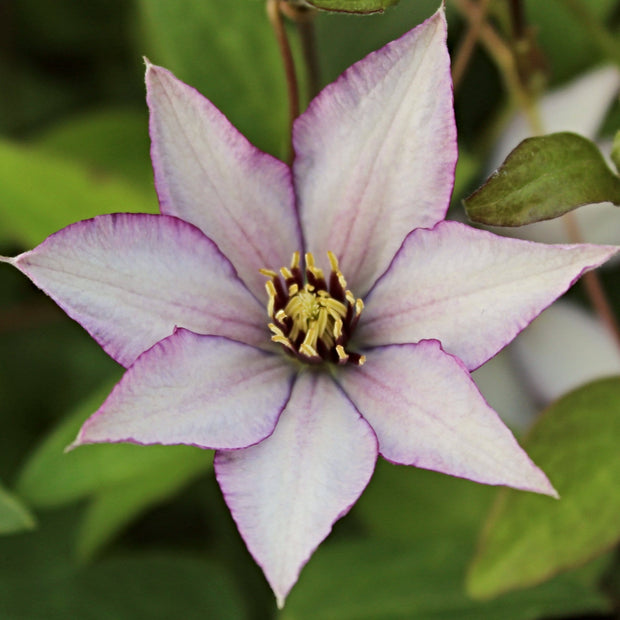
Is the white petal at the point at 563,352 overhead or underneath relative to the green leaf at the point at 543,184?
underneath

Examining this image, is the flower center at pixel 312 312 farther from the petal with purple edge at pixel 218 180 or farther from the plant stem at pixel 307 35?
the plant stem at pixel 307 35

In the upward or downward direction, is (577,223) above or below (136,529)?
above

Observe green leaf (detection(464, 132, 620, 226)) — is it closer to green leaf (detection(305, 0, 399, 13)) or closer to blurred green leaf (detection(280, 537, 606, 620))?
green leaf (detection(305, 0, 399, 13))

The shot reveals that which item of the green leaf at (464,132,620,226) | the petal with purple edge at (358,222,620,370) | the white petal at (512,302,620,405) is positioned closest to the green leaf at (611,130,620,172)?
the green leaf at (464,132,620,226)

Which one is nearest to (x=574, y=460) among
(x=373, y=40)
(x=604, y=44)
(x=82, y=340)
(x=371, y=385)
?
(x=371, y=385)

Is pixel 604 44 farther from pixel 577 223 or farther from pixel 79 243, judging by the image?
pixel 79 243

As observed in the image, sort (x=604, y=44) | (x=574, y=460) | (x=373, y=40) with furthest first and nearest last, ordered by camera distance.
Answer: (x=373, y=40), (x=604, y=44), (x=574, y=460)

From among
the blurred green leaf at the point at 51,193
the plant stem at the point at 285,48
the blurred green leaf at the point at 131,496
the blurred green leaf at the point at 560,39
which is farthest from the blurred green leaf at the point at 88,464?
the blurred green leaf at the point at 560,39
